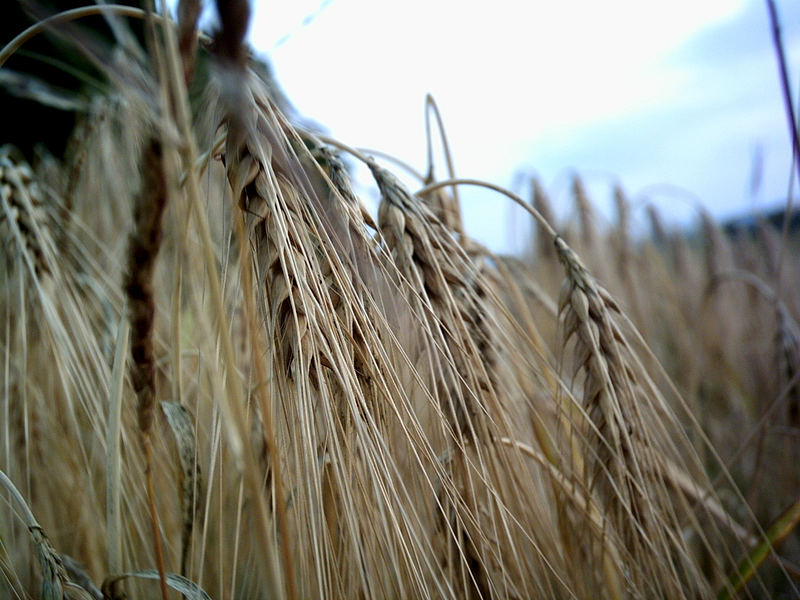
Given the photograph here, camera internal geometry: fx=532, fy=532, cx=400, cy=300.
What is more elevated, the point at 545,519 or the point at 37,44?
the point at 37,44

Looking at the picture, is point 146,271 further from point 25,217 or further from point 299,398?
point 25,217

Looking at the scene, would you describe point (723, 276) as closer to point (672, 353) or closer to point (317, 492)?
point (672, 353)

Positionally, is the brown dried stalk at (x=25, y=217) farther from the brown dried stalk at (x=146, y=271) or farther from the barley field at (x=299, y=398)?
the brown dried stalk at (x=146, y=271)

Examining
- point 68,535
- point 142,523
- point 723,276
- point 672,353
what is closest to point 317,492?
point 142,523

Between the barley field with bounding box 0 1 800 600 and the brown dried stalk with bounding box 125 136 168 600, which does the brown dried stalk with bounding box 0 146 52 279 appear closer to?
the barley field with bounding box 0 1 800 600

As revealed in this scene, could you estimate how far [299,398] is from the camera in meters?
0.38

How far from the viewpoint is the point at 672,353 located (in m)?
1.71

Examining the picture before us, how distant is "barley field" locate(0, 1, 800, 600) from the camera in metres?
0.35

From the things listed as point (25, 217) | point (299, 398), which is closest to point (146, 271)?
point (299, 398)

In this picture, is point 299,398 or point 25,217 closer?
point 299,398

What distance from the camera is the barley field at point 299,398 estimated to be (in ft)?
1.14

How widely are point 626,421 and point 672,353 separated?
132cm

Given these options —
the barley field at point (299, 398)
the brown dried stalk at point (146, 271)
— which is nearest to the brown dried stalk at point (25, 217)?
the barley field at point (299, 398)

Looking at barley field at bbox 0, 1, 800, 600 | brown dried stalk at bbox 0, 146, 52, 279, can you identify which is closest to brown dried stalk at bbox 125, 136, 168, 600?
barley field at bbox 0, 1, 800, 600
